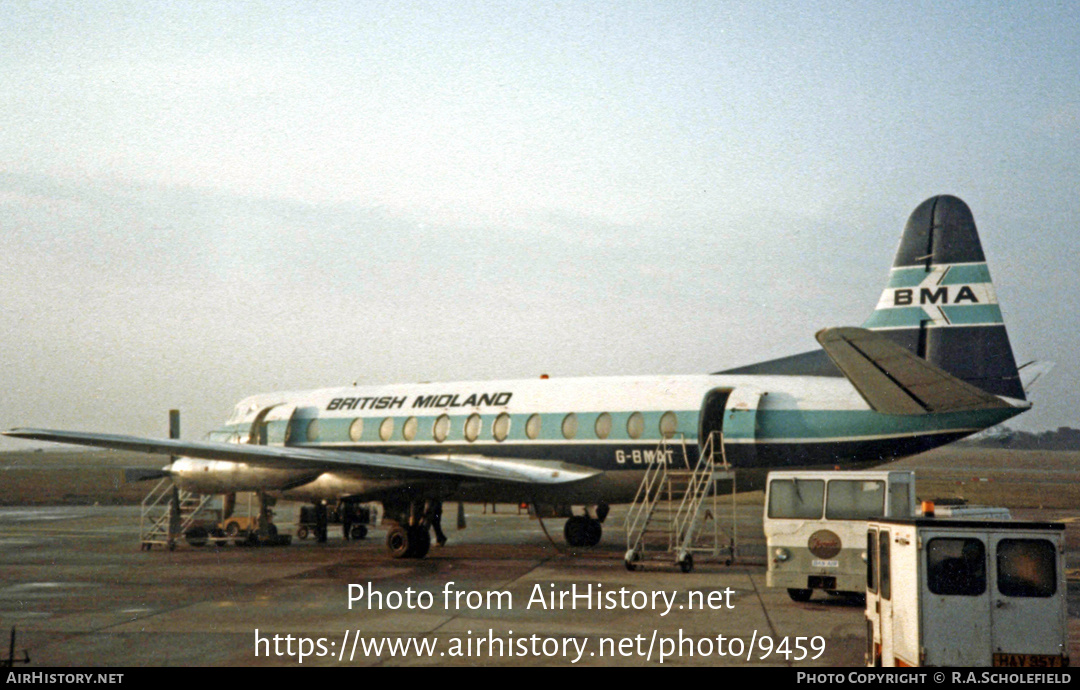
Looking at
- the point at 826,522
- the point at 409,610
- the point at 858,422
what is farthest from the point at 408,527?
the point at 826,522

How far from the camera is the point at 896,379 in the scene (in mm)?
17484

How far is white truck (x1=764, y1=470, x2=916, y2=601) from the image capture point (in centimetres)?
1542

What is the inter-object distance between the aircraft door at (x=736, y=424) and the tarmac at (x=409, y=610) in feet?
7.42

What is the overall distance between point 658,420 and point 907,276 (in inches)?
232

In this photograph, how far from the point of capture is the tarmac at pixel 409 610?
1164 centimetres

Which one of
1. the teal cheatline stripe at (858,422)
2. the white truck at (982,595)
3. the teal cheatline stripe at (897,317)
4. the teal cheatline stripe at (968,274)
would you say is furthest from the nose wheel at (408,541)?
the white truck at (982,595)

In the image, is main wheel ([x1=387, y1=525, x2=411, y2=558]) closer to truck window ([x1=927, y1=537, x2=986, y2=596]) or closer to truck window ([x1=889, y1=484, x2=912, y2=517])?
truck window ([x1=889, y1=484, x2=912, y2=517])

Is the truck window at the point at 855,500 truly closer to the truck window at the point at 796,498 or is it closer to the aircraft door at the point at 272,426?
the truck window at the point at 796,498

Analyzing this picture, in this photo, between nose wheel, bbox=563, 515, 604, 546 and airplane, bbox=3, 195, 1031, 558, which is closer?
airplane, bbox=3, 195, 1031, 558

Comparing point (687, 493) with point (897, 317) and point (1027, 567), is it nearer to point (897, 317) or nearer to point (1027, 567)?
point (897, 317)

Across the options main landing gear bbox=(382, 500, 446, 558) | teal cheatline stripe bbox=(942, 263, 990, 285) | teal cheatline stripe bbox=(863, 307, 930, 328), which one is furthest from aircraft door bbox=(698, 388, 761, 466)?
main landing gear bbox=(382, 500, 446, 558)

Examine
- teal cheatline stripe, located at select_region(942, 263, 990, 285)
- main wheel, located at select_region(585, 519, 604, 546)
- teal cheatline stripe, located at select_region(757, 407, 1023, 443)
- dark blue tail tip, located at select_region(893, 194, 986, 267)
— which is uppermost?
dark blue tail tip, located at select_region(893, 194, 986, 267)

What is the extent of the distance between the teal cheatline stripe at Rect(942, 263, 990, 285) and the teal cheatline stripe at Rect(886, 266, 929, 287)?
495 mm
